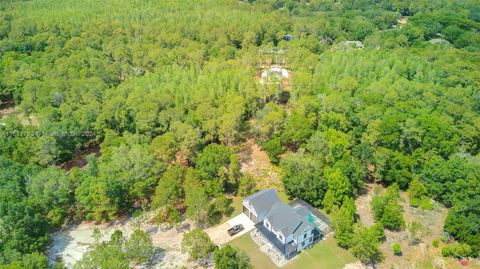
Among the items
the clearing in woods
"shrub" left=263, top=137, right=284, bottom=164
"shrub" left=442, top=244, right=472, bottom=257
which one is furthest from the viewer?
"shrub" left=263, top=137, right=284, bottom=164

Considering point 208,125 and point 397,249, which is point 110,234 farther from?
point 397,249

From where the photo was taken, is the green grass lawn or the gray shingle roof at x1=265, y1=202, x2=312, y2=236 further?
the gray shingle roof at x1=265, y1=202, x2=312, y2=236

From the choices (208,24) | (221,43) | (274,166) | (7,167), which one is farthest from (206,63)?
(7,167)

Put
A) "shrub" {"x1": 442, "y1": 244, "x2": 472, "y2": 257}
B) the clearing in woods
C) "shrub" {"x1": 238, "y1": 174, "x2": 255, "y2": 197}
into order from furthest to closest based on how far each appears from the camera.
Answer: "shrub" {"x1": 238, "y1": 174, "x2": 255, "y2": 197}, the clearing in woods, "shrub" {"x1": 442, "y1": 244, "x2": 472, "y2": 257}

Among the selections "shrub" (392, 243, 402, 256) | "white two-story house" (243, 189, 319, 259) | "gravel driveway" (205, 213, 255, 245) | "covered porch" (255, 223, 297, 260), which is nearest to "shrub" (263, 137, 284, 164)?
"white two-story house" (243, 189, 319, 259)

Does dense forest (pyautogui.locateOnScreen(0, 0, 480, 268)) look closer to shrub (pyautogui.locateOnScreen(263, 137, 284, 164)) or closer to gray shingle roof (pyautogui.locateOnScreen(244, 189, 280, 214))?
shrub (pyautogui.locateOnScreen(263, 137, 284, 164))

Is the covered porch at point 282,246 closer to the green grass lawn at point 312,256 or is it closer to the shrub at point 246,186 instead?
the green grass lawn at point 312,256

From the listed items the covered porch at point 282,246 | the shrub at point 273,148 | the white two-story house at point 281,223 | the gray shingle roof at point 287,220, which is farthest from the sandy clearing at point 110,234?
the shrub at point 273,148

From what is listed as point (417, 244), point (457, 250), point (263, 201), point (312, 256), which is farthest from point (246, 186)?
point (457, 250)
